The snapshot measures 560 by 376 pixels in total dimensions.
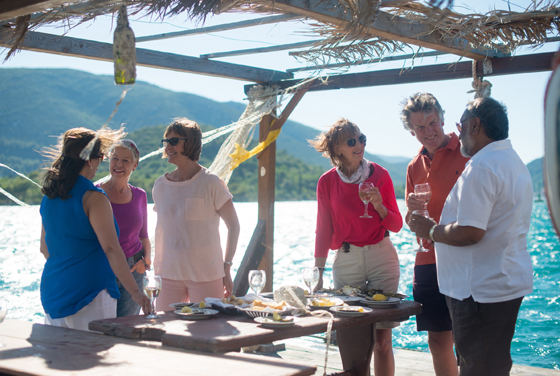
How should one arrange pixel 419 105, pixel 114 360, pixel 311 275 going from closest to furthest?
pixel 114 360, pixel 311 275, pixel 419 105

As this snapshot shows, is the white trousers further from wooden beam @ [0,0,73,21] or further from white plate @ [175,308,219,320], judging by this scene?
wooden beam @ [0,0,73,21]

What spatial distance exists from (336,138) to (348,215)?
47cm

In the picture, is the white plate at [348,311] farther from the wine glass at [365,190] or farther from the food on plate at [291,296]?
the wine glass at [365,190]

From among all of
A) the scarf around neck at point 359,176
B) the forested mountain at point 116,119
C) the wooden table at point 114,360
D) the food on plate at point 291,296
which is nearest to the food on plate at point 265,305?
the food on plate at point 291,296

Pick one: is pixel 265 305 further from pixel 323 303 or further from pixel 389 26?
pixel 389 26

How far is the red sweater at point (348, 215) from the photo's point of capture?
3.13 meters

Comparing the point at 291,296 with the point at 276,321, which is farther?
the point at 291,296

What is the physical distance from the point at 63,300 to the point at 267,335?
3.29 feet

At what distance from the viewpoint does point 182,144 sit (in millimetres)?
3207

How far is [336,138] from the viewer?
10.6 feet

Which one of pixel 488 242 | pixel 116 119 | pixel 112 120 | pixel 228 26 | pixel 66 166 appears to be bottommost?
pixel 488 242

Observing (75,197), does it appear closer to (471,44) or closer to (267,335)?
(267,335)

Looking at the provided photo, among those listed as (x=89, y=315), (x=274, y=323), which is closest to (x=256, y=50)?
(x=89, y=315)

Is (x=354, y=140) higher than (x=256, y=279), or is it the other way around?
(x=354, y=140)
